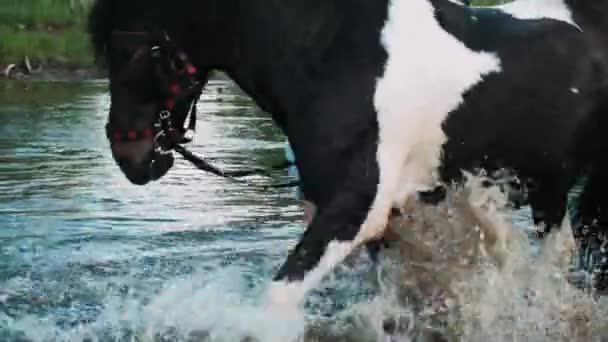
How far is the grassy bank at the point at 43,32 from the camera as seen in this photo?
2724 centimetres

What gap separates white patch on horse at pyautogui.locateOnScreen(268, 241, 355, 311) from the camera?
161 inches

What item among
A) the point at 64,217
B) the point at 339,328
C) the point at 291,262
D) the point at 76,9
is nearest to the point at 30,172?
the point at 64,217

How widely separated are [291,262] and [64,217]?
4114 mm

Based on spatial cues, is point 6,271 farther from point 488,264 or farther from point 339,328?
point 488,264

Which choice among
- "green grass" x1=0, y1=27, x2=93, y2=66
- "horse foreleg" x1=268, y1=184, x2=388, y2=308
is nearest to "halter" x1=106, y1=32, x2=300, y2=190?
"horse foreleg" x1=268, y1=184, x2=388, y2=308

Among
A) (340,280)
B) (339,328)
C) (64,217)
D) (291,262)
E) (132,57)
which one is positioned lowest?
(64,217)

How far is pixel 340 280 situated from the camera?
6023mm

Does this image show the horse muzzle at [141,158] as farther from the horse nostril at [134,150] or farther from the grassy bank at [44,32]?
the grassy bank at [44,32]

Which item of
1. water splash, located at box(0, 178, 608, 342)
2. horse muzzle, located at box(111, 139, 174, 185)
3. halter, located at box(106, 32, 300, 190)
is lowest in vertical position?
water splash, located at box(0, 178, 608, 342)

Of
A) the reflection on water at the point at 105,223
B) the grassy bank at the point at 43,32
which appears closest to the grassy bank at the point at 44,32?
the grassy bank at the point at 43,32

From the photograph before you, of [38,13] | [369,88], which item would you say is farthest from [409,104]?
[38,13]

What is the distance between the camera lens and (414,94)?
4.21 metres

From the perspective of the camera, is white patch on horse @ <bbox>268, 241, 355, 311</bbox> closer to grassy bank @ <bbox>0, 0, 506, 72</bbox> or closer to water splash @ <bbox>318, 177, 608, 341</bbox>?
water splash @ <bbox>318, 177, 608, 341</bbox>

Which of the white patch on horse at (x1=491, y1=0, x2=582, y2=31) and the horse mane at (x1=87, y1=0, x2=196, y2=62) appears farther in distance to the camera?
the white patch on horse at (x1=491, y1=0, x2=582, y2=31)
